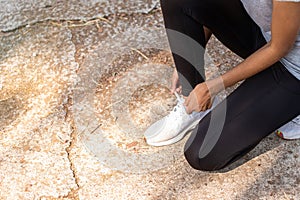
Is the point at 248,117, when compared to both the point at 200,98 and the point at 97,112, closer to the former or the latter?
the point at 200,98

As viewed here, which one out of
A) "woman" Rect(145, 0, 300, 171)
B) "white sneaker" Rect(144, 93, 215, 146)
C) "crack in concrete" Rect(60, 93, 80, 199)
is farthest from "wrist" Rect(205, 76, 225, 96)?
"crack in concrete" Rect(60, 93, 80, 199)

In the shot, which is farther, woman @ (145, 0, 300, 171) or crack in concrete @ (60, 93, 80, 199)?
crack in concrete @ (60, 93, 80, 199)

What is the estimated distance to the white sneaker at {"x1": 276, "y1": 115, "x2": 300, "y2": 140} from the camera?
1.66 meters

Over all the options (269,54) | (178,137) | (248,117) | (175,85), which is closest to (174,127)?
(178,137)

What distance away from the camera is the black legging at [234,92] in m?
1.48

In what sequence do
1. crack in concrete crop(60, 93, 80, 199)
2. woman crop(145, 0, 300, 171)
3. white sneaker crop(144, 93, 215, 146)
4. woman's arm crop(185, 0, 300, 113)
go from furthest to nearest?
white sneaker crop(144, 93, 215, 146) < crack in concrete crop(60, 93, 80, 199) < woman crop(145, 0, 300, 171) < woman's arm crop(185, 0, 300, 113)

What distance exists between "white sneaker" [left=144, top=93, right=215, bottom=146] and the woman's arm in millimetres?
123

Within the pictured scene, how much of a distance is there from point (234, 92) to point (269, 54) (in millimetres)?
231

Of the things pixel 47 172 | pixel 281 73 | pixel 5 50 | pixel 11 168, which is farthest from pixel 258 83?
pixel 5 50

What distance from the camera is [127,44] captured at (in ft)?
6.73

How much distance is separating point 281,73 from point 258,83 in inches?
2.8

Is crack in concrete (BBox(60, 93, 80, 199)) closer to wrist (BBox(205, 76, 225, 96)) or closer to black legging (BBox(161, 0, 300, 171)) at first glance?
black legging (BBox(161, 0, 300, 171))

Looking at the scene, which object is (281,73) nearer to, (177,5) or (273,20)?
(273,20)

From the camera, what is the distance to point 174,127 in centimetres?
169
